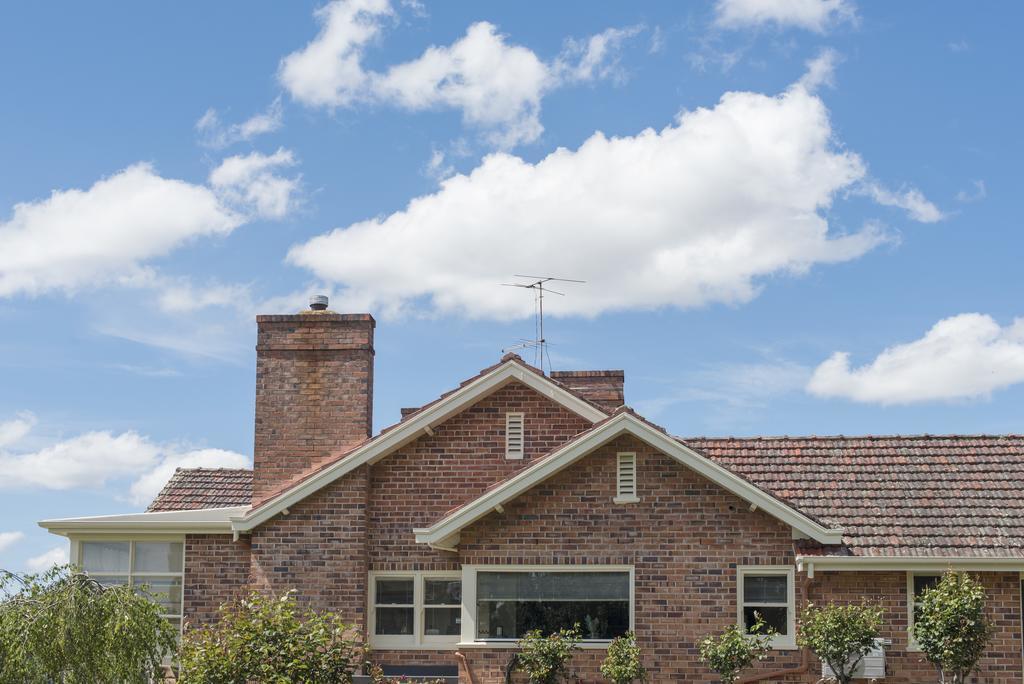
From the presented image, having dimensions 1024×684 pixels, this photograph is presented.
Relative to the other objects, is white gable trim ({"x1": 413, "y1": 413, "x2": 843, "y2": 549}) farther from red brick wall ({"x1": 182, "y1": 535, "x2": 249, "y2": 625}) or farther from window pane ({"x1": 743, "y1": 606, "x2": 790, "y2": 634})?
red brick wall ({"x1": 182, "y1": 535, "x2": 249, "y2": 625})

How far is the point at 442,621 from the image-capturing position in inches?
845

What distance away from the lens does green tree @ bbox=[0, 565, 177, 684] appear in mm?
17656

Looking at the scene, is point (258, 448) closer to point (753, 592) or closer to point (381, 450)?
point (381, 450)

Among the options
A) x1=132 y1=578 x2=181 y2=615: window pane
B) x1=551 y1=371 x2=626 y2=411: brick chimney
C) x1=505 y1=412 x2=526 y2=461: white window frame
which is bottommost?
x1=132 y1=578 x2=181 y2=615: window pane

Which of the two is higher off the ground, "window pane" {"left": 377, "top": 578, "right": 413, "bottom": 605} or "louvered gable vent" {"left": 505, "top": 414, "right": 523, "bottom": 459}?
"louvered gable vent" {"left": 505, "top": 414, "right": 523, "bottom": 459}

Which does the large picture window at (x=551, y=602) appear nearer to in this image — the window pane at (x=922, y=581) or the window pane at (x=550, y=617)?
the window pane at (x=550, y=617)

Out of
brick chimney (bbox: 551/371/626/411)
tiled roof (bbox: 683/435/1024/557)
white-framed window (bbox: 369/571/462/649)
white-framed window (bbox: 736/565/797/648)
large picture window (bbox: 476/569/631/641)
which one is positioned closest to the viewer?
tiled roof (bbox: 683/435/1024/557)

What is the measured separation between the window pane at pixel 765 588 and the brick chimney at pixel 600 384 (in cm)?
510

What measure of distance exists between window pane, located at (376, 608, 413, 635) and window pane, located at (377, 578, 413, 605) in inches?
5.0

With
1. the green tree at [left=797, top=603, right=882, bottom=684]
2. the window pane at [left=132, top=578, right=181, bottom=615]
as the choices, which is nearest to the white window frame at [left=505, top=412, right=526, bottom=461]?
the green tree at [left=797, top=603, right=882, bottom=684]

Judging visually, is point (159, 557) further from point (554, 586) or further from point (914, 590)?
point (914, 590)

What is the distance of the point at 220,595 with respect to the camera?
862 inches

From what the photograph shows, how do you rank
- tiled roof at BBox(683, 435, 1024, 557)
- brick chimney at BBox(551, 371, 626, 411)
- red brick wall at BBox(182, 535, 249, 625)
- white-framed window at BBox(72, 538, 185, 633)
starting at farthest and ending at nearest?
brick chimney at BBox(551, 371, 626, 411) → white-framed window at BBox(72, 538, 185, 633) → red brick wall at BBox(182, 535, 249, 625) → tiled roof at BBox(683, 435, 1024, 557)

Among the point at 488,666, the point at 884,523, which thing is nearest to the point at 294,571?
the point at 488,666
